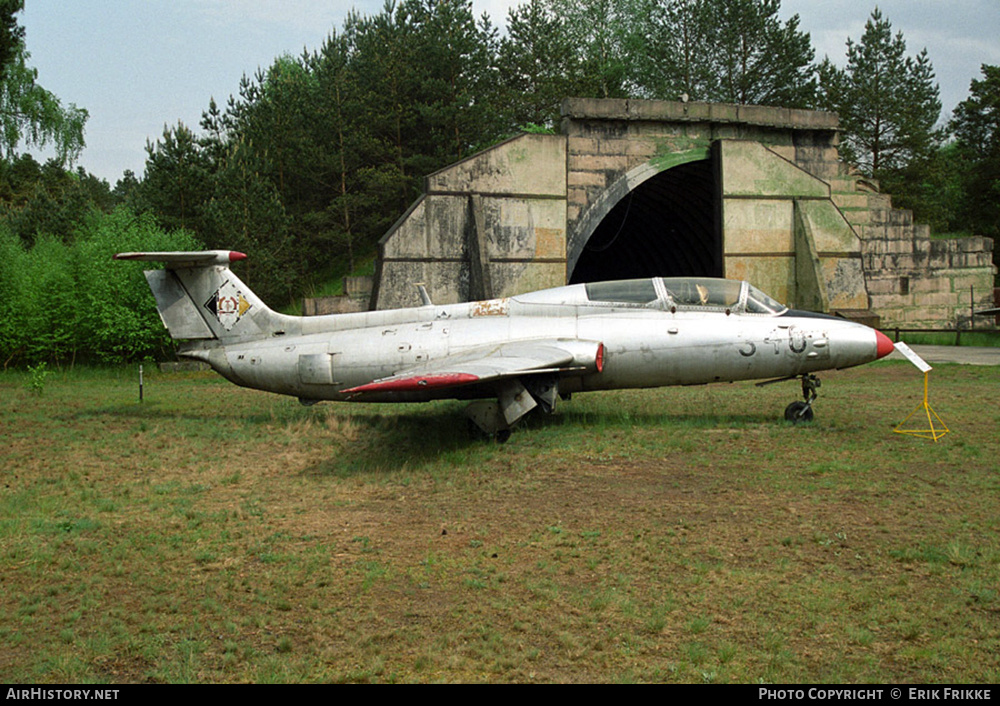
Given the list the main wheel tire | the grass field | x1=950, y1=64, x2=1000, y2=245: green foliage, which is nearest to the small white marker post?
the grass field

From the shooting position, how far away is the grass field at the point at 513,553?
503cm

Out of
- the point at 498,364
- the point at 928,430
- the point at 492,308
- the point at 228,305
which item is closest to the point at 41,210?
the point at 228,305

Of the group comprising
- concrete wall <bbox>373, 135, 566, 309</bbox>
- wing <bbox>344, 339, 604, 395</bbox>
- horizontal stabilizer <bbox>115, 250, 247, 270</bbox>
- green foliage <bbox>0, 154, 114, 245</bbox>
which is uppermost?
green foliage <bbox>0, 154, 114, 245</bbox>

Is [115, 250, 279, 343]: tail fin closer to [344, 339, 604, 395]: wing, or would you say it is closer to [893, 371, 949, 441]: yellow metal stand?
[344, 339, 604, 395]: wing

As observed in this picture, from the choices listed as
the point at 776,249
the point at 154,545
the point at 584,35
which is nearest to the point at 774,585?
the point at 154,545

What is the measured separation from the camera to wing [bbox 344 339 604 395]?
414 inches

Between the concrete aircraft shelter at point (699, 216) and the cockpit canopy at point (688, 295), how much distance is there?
7.98 meters

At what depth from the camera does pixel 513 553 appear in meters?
7.09

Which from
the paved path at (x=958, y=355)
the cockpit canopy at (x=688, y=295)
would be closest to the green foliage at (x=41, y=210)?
the cockpit canopy at (x=688, y=295)

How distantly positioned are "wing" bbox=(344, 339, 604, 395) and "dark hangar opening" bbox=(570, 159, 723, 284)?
12.7 m

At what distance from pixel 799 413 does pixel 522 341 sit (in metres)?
4.84

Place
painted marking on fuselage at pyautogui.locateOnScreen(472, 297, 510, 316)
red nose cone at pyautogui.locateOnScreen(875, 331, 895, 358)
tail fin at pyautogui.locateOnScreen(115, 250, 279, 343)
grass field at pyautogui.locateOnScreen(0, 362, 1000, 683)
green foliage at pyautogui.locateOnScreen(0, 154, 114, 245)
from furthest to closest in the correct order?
green foliage at pyautogui.locateOnScreen(0, 154, 114, 245) < tail fin at pyautogui.locateOnScreen(115, 250, 279, 343) < painted marking on fuselage at pyautogui.locateOnScreen(472, 297, 510, 316) < red nose cone at pyautogui.locateOnScreen(875, 331, 895, 358) < grass field at pyautogui.locateOnScreen(0, 362, 1000, 683)

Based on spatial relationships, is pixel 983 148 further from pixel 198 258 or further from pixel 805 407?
pixel 198 258
